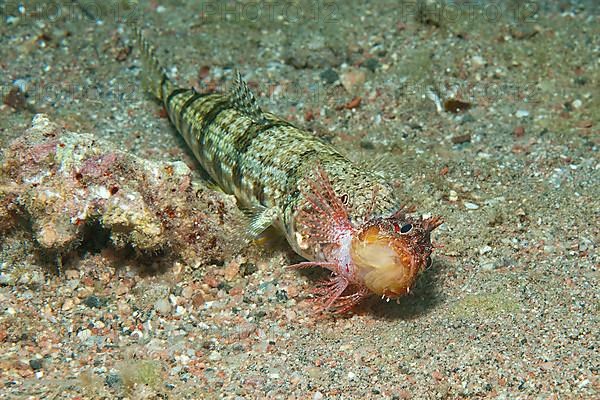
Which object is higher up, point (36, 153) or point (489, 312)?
point (36, 153)

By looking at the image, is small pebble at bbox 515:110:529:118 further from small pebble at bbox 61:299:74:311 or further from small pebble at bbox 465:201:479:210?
small pebble at bbox 61:299:74:311

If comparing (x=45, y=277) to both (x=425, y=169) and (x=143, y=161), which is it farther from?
(x=425, y=169)

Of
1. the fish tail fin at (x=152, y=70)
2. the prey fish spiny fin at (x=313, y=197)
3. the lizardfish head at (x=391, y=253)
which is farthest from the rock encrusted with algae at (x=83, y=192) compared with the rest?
the fish tail fin at (x=152, y=70)

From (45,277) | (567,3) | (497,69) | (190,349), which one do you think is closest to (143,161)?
(45,277)

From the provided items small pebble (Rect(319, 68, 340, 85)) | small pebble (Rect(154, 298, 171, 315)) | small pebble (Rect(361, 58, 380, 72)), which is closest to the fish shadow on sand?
small pebble (Rect(154, 298, 171, 315))

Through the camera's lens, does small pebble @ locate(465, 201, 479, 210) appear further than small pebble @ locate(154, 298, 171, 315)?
Yes
